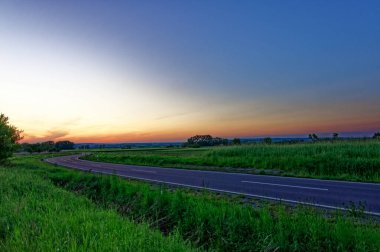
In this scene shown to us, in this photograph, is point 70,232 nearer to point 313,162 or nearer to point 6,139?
point 313,162

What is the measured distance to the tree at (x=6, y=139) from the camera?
32.2 m

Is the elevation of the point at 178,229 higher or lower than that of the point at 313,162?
lower

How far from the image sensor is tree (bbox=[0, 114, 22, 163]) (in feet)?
106

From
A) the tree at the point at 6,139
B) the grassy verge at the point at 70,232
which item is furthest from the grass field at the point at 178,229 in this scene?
the tree at the point at 6,139

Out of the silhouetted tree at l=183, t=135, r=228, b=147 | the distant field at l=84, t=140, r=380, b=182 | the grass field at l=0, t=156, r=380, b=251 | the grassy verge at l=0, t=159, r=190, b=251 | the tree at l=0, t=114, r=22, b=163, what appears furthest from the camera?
the silhouetted tree at l=183, t=135, r=228, b=147

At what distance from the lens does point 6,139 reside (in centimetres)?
3238

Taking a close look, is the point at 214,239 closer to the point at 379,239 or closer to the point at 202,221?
the point at 202,221

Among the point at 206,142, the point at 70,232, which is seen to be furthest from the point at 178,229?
the point at 206,142

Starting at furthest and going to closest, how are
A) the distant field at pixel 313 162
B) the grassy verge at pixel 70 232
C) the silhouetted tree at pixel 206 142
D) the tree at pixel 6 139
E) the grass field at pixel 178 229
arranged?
the silhouetted tree at pixel 206 142 < the tree at pixel 6 139 < the distant field at pixel 313 162 < the grass field at pixel 178 229 < the grassy verge at pixel 70 232

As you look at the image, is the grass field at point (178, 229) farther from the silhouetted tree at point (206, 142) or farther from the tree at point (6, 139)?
the silhouetted tree at point (206, 142)

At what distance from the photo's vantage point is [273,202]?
38.2 ft

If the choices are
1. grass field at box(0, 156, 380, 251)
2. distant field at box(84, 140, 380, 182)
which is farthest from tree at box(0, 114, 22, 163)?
grass field at box(0, 156, 380, 251)

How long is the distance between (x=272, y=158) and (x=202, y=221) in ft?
62.7

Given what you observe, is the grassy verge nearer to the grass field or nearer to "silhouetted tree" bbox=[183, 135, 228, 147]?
the grass field
